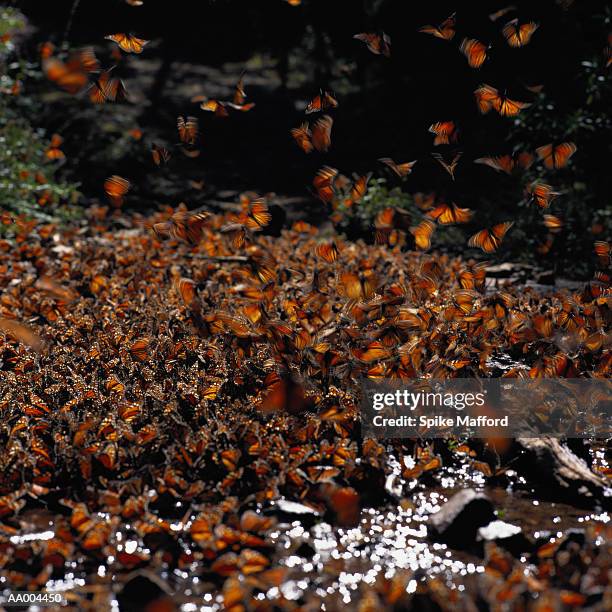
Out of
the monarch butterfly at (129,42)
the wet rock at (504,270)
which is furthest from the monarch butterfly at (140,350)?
the wet rock at (504,270)

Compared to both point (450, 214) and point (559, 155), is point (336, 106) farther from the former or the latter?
point (559, 155)

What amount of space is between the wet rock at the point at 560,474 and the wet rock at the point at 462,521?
15.7 inches

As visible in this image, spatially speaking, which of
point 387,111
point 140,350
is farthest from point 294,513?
point 387,111

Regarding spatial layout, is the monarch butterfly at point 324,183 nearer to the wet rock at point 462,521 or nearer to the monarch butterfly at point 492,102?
the monarch butterfly at point 492,102

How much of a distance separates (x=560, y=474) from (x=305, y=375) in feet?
3.78

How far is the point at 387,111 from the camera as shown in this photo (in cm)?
955

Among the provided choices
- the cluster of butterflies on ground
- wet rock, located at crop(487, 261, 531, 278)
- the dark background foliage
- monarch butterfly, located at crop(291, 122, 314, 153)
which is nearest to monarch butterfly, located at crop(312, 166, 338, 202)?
the cluster of butterflies on ground

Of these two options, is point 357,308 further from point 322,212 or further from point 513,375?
point 322,212

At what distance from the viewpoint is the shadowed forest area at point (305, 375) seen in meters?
2.23

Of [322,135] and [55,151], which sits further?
[55,151]

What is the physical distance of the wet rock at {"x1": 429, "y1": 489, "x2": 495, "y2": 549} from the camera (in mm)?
2385

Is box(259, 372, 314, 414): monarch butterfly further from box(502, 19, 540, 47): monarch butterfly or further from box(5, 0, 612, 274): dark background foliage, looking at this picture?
box(5, 0, 612, 274): dark background foliage

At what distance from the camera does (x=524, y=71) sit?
819cm

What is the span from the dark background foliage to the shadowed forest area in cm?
7
